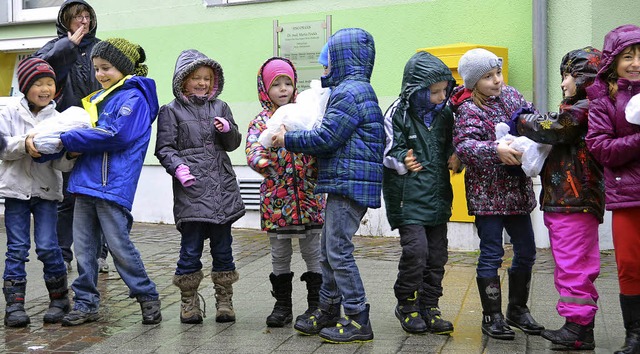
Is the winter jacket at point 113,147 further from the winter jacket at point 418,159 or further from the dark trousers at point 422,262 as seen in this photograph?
the dark trousers at point 422,262

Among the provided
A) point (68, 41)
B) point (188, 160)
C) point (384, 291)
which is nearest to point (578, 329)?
point (384, 291)

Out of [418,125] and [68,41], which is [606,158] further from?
[68,41]

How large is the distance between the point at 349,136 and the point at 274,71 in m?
0.87

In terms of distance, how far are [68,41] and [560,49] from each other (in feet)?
14.9

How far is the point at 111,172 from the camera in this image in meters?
6.09

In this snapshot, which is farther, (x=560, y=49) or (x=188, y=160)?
(x=560, y=49)

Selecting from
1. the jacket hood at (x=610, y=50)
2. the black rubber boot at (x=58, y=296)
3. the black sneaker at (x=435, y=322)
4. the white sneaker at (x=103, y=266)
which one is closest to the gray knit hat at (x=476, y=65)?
the jacket hood at (x=610, y=50)

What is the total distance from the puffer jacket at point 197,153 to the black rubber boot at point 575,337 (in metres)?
2.21

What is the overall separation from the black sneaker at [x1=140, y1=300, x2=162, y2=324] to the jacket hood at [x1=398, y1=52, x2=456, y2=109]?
6.92ft

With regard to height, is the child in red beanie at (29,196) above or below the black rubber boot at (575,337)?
above

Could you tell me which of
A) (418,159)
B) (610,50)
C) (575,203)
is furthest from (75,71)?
(610,50)

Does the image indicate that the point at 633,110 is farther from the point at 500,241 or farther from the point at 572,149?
the point at 500,241

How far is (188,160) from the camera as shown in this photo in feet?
20.2

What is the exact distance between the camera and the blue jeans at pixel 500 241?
A: 18.7 feet
